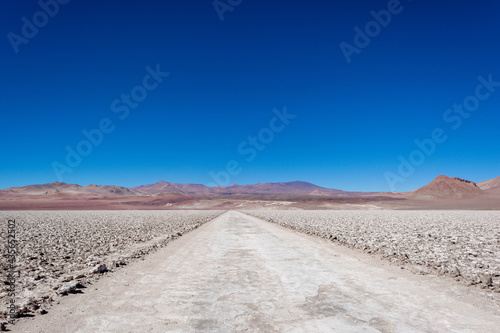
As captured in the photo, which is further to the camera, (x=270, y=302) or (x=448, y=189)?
(x=448, y=189)

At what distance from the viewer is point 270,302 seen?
532 centimetres

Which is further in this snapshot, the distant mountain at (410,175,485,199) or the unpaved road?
the distant mountain at (410,175,485,199)

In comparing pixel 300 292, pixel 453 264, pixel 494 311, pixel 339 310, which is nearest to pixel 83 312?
pixel 300 292

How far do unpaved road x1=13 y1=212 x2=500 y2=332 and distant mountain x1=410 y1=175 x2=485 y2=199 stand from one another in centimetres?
17006

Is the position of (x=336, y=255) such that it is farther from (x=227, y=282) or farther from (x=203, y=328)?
(x=203, y=328)

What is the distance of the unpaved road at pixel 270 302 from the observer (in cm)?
435

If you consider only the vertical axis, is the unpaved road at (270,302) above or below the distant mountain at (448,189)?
below

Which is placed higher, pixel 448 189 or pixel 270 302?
pixel 448 189

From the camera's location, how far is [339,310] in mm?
4918

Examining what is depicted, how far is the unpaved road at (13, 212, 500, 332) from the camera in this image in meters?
4.35

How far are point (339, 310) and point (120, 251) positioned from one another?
10.4 m

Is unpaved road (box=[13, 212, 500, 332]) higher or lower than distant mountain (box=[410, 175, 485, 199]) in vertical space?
lower

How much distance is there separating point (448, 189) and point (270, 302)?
606 feet

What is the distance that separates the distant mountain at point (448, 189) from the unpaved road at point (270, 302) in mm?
170064
